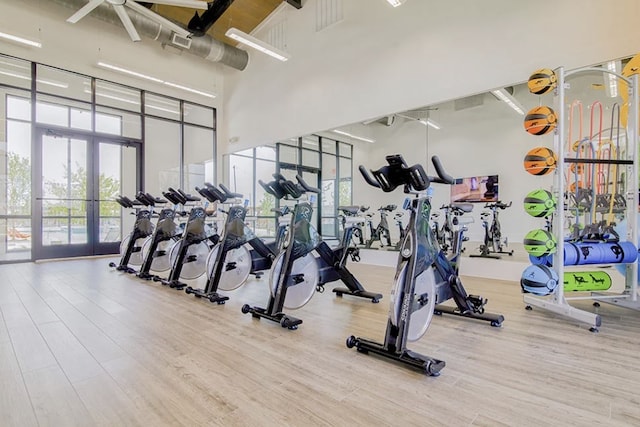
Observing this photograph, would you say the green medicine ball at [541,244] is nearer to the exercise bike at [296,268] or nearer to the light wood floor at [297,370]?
the light wood floor at [297,370]

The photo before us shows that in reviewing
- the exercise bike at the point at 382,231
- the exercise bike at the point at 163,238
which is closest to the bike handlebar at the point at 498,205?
the exercise bike at the point at 382,231

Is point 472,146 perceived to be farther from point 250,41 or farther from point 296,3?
point 296,3

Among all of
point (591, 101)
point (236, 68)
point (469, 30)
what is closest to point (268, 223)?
point (236, 68)

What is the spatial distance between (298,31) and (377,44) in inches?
93.4

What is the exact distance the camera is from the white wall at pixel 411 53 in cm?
399

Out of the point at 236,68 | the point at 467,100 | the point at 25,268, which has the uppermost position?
the point at 236,68

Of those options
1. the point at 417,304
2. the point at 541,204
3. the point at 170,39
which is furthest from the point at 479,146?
the point at 170,39

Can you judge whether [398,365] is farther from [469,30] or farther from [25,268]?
[25,268]

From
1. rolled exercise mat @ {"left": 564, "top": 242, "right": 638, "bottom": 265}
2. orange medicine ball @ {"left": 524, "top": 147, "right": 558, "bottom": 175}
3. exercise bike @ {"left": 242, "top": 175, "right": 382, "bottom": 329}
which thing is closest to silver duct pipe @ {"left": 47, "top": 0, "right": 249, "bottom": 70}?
exercise bike @ {"left": 242, "top": 175, "right": 382, "bottom": 329}

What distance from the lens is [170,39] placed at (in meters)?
7.25

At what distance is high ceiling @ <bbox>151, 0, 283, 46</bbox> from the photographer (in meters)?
7.41

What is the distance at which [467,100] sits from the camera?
16.6ft

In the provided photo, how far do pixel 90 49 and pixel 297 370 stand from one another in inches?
338

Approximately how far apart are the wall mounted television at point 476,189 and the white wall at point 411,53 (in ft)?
4.37
